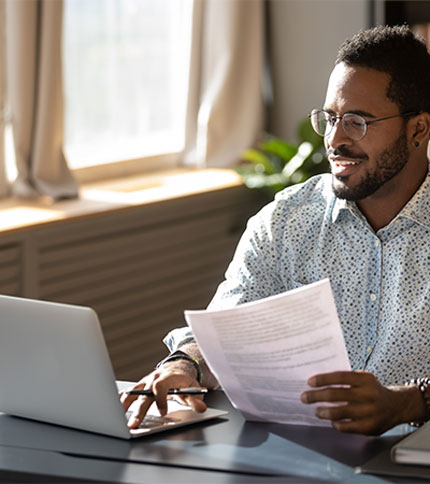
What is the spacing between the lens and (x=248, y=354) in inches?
57.7

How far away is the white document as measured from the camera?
1.40m

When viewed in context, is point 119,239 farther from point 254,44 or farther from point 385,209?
point 385,209

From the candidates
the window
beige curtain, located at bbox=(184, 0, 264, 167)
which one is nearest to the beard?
the window

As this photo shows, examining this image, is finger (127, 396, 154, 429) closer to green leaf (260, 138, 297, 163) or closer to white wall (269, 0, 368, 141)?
green leaf (260, 138, 297, 163)

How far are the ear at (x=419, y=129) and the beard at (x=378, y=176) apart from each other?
0.08 ft

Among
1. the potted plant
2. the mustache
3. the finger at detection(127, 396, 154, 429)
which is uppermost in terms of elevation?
the mustache

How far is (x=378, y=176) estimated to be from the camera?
6.47 feet

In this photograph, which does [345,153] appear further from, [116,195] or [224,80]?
[224,80]

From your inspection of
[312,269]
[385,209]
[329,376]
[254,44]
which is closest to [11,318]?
[329,376]

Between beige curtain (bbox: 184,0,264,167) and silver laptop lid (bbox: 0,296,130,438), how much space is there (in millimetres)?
2846

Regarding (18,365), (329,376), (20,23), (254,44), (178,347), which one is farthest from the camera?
(254,44)

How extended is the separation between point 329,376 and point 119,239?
215 centimetres

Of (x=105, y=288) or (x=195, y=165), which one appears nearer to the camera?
(x=105, y=288)

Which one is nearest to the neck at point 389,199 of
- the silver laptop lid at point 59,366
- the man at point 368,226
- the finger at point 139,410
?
the man at point 368,226
